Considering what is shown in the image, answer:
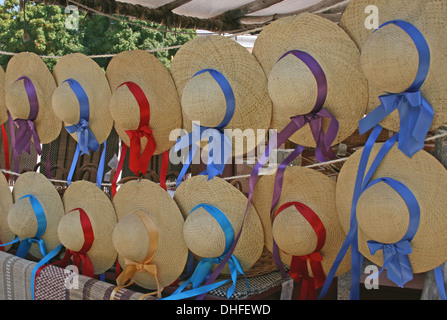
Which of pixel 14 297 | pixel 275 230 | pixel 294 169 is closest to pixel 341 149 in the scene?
pixel 294 169

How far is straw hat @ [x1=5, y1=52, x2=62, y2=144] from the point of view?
206 cm

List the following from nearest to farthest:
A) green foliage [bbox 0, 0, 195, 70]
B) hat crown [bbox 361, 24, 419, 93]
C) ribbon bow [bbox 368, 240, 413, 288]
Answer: hat crown [bbox 361, 24, 419, 93]
ribbon bow [bbox 368, 240, 413, 288]
green foliage [bbox 0, 0, 195, 70]

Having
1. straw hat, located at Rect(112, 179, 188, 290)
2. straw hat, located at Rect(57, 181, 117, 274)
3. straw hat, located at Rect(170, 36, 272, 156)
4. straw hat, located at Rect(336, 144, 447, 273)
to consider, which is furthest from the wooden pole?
straw hat, located at Rect(57, 181, 117, 274)

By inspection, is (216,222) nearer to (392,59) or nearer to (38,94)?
(392,59)

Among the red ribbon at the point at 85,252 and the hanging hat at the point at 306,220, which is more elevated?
the hanging hat at the point at 306,220

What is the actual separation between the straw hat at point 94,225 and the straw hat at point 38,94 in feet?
1.15

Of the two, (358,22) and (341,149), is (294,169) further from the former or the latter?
(341,149)

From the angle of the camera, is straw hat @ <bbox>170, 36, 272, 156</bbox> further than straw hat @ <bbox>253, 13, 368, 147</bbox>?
Yes

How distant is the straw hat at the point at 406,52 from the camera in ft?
3.49

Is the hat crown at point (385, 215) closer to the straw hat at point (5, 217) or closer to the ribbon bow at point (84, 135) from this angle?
the ribbon bow at point (84, 135)

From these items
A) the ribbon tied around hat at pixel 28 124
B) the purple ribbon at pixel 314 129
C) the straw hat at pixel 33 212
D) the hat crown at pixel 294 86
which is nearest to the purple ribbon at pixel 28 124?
the ribbon tied around hat at pixel 28 124

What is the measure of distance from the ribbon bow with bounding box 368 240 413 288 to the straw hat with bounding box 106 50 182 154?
85 centimetres

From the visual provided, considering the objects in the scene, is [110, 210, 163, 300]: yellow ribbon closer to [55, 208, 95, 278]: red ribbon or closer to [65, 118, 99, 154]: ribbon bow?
[55, 208, 95, 278]: red ribbon
